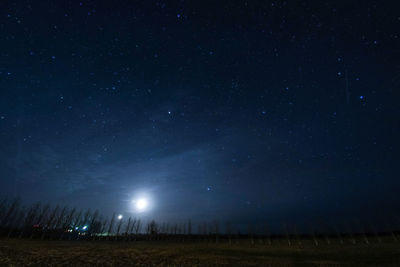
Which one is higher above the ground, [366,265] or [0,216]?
[0,216]

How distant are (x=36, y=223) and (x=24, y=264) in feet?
167

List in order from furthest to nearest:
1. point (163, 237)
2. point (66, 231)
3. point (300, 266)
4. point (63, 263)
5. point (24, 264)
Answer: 1. point (163, 237)
2. point (66, 231)
3. point (300, 266)
4. point (63, 263)
5. point (24, 264)

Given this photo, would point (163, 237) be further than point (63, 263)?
Yes

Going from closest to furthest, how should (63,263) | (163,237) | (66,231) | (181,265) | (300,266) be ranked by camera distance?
1. (63,263)
2. (181,265)
3. (300,266)
4. (66,231)
5. (163,237)

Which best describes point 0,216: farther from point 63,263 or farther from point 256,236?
point 256,236

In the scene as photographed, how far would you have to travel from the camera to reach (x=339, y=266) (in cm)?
1659

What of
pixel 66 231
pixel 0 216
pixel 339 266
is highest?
pixel 0 216

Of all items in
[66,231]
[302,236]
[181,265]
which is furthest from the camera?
[66,231]

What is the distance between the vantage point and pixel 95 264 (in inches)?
583

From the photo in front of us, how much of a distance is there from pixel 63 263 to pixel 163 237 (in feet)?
159

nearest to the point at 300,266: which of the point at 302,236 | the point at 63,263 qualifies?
the point at 63,263

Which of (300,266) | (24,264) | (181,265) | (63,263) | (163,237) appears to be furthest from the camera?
(163,237)

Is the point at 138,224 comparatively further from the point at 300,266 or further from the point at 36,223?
the point at 300,266

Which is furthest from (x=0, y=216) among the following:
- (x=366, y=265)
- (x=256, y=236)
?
(x=366, y=265)
